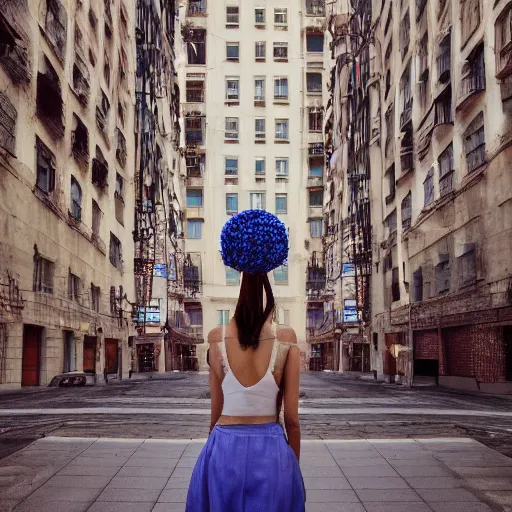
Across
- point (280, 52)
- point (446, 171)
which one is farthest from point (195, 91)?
point (446, 171)

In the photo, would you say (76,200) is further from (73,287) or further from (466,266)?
(466,266)

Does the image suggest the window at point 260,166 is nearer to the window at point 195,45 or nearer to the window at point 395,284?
the window at point 195,45

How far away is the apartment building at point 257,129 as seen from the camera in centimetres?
972

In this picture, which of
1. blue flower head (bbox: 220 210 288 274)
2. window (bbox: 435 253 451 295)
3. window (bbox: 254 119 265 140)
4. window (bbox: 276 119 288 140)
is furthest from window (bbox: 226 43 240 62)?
blue flower head (bbox: 220 210 288 274)

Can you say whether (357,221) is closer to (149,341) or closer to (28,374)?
(149,341)

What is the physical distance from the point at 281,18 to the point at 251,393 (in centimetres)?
884

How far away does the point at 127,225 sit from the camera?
10117 millimetres

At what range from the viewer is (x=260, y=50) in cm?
957

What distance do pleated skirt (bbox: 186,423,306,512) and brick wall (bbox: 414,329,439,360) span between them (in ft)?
21.9

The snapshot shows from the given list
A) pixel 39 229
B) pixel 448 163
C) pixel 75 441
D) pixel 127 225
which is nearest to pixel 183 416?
pixel 75 441

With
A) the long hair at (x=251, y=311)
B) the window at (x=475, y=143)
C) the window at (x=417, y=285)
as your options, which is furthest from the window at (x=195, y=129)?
the long hair at (x=251, y=311)

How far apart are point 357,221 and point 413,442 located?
450 cm

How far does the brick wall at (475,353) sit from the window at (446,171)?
1729 mm

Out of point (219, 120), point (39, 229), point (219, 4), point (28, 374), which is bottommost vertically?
point (28, 374)
